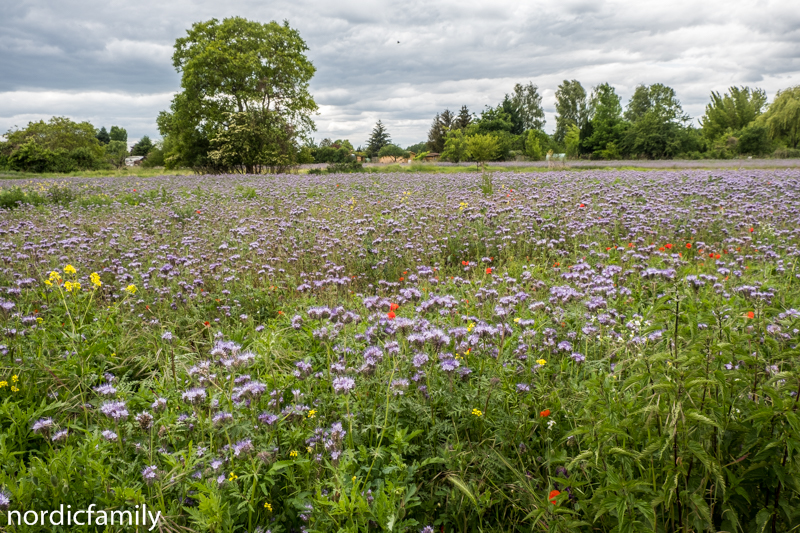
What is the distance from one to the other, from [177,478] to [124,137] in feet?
556

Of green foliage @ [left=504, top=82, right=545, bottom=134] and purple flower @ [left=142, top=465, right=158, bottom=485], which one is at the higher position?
green foliage @ [left=504, top=82, right=545, bottom=134]

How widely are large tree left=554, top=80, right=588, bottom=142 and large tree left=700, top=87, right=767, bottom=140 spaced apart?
61.7 ft

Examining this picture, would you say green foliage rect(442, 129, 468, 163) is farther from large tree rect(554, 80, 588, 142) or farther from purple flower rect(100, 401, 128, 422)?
purple flower rect(100, 401, 128, 422)

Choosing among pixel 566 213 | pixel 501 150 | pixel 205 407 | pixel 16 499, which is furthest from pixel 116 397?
pixel 501 150

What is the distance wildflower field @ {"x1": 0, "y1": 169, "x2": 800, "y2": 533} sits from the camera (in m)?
1.62

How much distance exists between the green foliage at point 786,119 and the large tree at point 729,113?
12.0m

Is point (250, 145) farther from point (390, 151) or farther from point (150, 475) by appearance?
point (390, 151)

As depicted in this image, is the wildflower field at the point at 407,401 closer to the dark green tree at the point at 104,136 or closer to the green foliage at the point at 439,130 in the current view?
the green foliage at the point at 439,130

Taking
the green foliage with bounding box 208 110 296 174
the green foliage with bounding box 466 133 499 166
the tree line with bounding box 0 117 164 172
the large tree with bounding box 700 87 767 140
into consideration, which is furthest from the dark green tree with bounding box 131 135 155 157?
the large tree with bounding box 700 87 767 140

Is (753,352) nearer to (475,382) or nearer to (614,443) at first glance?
(614,443)

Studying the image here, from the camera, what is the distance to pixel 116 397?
8.45 ft

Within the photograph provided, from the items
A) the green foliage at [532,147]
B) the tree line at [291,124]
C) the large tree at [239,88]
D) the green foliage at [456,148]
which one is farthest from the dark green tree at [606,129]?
the large tree at [239,88]

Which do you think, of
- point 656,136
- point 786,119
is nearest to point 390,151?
point 656,136

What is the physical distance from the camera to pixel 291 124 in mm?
35812
